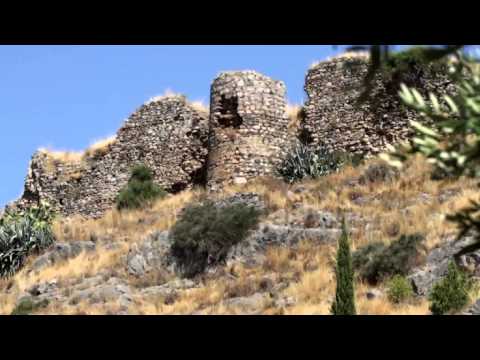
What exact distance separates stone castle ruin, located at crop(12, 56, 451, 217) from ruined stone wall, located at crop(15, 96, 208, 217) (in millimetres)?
30

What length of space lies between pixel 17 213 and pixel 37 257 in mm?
5659

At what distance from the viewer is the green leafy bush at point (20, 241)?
23.3m

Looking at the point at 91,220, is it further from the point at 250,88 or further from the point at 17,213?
the point at 250,88

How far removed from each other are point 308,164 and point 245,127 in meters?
2.15

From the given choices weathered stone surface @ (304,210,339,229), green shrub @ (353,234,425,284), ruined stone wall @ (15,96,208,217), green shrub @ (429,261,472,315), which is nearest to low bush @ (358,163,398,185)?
weathered stone surface @ (304,210,339,229)

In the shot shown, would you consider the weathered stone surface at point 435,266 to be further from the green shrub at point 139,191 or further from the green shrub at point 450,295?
the green shrub at point 139,191

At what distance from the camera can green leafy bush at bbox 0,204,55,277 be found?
23.3 metres

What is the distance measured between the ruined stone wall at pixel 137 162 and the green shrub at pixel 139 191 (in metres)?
0.33

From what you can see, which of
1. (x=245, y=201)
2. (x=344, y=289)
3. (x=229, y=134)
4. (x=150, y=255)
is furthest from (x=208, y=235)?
(x=344, y=289)

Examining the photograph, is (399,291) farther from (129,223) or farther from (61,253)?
(129,223)

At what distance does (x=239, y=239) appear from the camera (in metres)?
20.4

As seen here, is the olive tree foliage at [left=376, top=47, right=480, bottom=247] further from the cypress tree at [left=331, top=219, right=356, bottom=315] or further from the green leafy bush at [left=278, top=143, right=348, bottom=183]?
the green leafy bush at [left=278, top=143, right=348, bottom=183]

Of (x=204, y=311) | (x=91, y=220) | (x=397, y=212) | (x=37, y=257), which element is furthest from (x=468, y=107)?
(x=91, y=220)

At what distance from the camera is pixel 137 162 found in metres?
27.9
